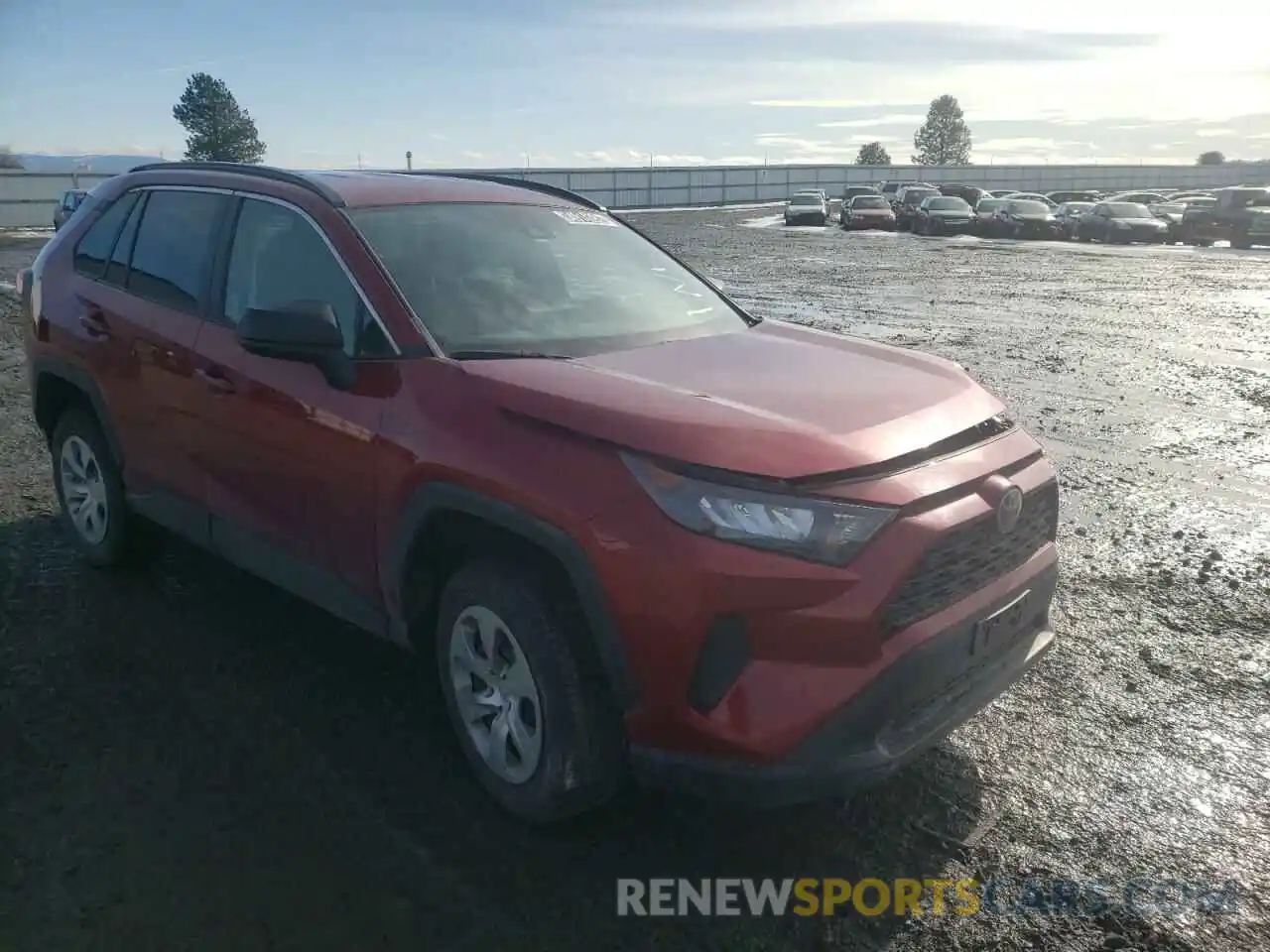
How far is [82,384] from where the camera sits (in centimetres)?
491

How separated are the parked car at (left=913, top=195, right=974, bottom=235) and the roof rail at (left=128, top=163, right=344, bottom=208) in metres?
35.4

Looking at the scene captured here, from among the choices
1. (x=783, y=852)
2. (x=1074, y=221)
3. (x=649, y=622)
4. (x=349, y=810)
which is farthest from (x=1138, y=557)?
(x=1074, y=221)

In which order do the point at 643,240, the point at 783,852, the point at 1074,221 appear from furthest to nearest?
the point at 1074,221 < the point at 643,240 < the point at 783,852

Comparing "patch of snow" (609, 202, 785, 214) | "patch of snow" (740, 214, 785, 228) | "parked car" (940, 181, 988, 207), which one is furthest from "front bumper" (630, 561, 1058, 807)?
"patch of snow" (609, 202, 785, 214)

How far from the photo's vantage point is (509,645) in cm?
311

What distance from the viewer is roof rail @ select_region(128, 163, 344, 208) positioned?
12.9ft

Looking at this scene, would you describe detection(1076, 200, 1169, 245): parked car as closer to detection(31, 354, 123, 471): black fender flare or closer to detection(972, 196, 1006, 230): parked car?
detection(972, 196, 1006, 230): parked car

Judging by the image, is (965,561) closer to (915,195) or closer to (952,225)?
(952,225)

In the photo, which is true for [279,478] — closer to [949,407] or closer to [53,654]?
[53,654]

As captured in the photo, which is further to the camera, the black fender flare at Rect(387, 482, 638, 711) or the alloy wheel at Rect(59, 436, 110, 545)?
the alloy wheel at Rect(59, 436, 110, 545)

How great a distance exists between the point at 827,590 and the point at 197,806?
204cm

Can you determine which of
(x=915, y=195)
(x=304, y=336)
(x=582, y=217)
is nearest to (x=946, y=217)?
(x=915, y=195)

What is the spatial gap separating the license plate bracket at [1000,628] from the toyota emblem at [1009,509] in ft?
0.78

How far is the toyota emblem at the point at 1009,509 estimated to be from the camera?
10.0 feet
